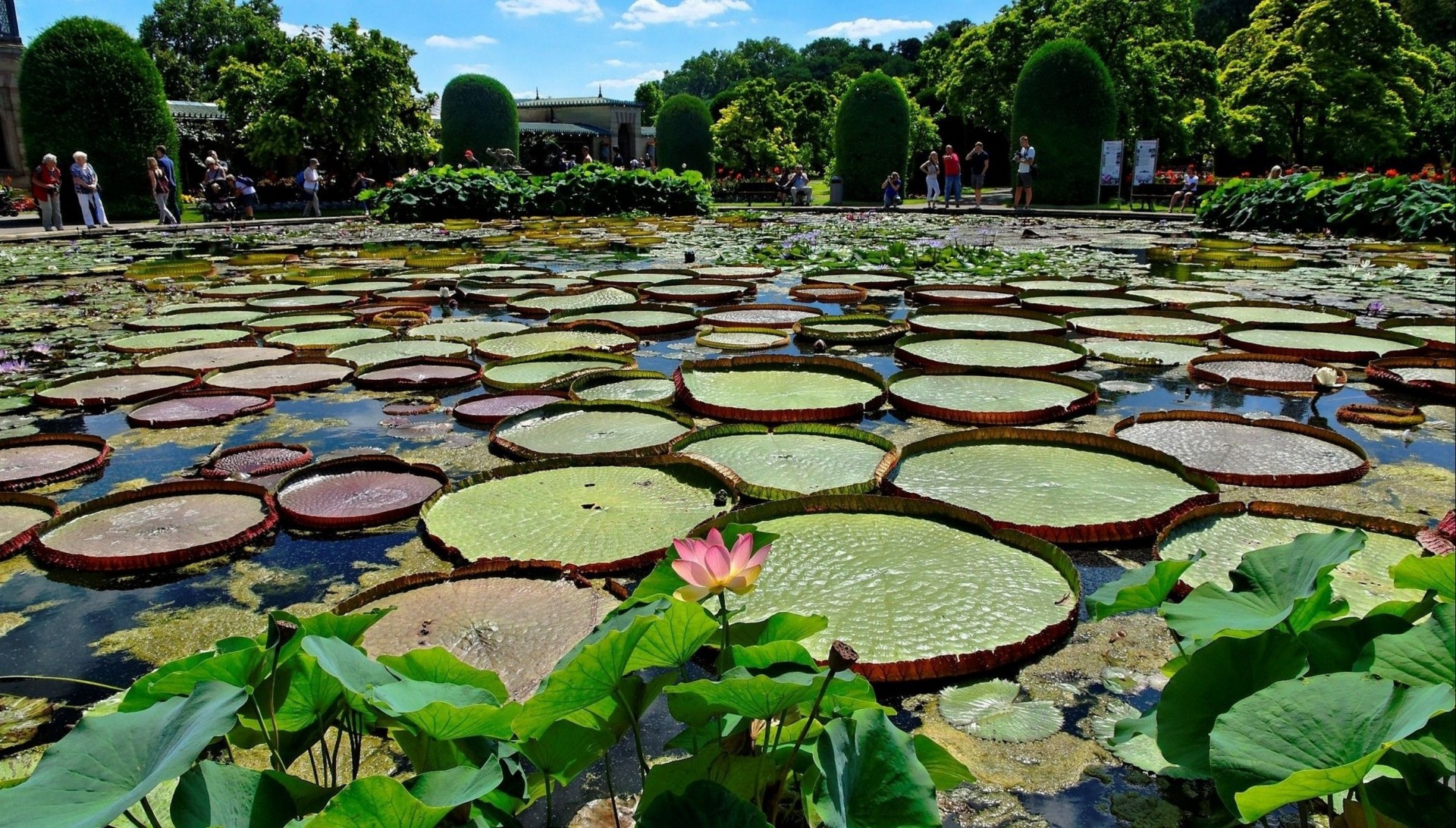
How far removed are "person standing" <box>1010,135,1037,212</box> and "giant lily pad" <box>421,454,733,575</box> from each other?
17.1 meters

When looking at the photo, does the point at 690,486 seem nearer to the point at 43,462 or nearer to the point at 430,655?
the point at 430,655

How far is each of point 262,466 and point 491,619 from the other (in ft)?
5.51

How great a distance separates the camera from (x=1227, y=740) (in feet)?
3.00

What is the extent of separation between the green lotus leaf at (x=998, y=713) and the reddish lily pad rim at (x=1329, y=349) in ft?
11.9

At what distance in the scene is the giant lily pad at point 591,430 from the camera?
127 inches

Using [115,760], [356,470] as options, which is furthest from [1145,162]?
[115,760]

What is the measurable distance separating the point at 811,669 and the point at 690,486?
1672 millimetres

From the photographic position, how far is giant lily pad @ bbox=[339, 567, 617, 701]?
1.86m

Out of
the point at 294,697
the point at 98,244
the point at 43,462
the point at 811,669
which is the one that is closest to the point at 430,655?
the point at 294,697

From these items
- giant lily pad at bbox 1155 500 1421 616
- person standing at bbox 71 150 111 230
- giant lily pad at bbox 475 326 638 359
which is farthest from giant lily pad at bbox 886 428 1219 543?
person standing at bbox 71 150 111 230

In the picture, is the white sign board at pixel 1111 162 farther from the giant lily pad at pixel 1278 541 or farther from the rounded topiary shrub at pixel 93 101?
the rounded topiary shrub at pixel 93 101

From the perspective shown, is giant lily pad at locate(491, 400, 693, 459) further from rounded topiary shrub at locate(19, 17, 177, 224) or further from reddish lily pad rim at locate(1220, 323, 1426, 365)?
rounded topiary shrub at locate(19, 17, 177, 224)

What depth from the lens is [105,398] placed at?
4113 mm

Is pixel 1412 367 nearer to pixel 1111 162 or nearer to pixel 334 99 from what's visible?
pixel 1111 162
